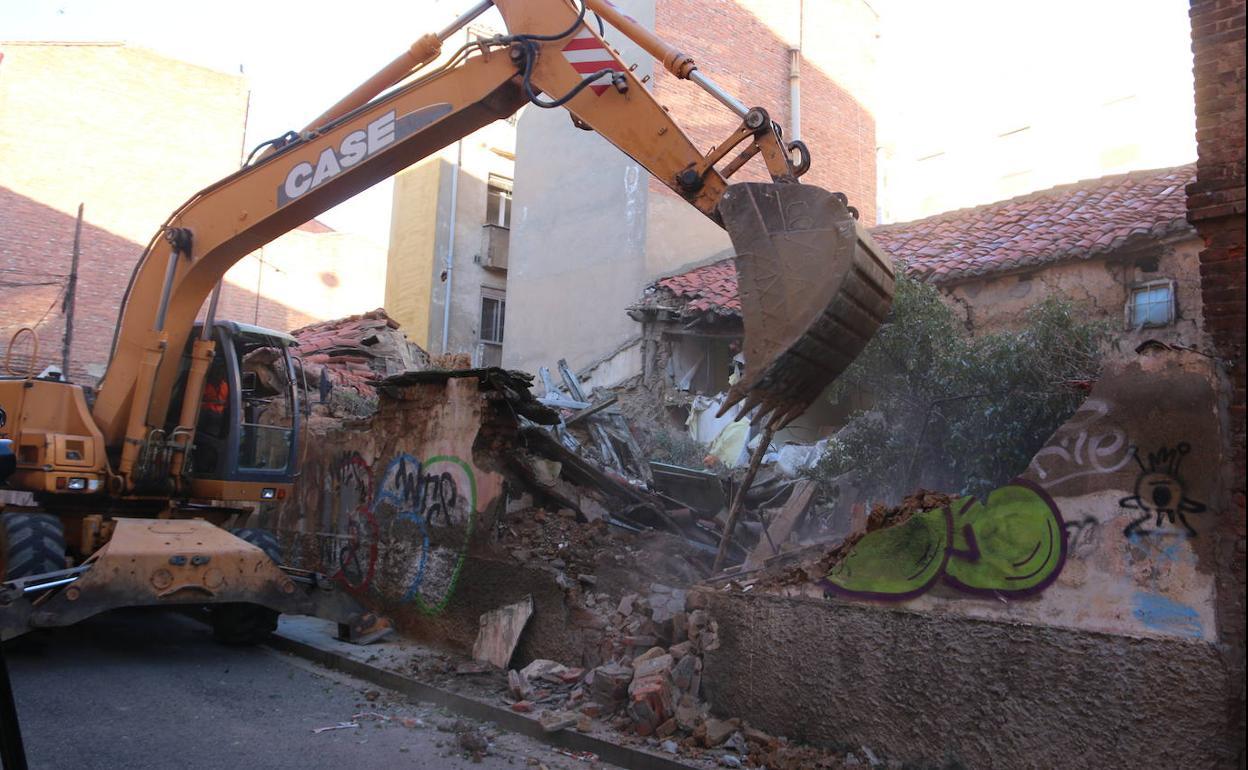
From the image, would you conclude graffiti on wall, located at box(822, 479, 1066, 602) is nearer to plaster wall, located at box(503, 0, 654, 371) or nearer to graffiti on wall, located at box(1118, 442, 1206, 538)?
graffiti on wall, located at box(1118, 442, 1206, 538)

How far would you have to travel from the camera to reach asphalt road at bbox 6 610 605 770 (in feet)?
17.9

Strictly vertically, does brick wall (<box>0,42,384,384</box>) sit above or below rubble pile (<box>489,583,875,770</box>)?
above

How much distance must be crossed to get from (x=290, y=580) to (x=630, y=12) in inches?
545

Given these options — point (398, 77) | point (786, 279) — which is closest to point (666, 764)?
point (786, 279)

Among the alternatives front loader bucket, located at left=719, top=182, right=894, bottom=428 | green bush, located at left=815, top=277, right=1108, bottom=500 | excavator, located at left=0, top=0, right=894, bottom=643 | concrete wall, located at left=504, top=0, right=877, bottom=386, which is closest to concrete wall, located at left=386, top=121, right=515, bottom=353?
concrete wall, located at left=504, top=0, right=877, bottom=386

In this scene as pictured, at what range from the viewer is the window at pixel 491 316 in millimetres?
24594

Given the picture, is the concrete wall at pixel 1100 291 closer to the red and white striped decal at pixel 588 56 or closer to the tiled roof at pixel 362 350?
the red and white striped decal at pixel 588 56

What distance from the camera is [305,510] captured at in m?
11.0


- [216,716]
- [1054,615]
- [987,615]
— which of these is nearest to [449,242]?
[216,716]

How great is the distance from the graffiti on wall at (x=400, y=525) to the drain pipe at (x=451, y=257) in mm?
13576

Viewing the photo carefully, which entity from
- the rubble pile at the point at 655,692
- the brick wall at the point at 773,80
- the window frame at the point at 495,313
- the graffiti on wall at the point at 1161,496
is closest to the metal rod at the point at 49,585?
the rubble pile at the point at 655,692

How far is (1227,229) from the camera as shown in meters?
4.28

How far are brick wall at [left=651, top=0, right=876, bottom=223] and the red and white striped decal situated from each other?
394 inches

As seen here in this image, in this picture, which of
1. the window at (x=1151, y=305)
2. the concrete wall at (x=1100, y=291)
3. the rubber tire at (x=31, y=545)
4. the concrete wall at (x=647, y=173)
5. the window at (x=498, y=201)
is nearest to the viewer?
the rubber tire at (x=31, y=545)
